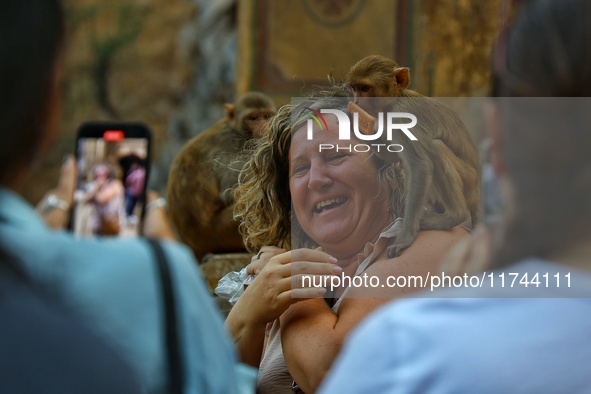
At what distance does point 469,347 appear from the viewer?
94cm

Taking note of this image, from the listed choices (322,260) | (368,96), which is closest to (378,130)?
(368,96)

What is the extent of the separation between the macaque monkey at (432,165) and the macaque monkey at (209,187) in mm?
993

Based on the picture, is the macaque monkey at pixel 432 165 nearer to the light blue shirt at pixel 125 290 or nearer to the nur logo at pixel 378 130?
the nur logo at pixel 378 130

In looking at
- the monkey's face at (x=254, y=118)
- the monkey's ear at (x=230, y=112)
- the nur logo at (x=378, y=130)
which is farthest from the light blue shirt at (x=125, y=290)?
the monkey's ear at (x=230, y=112)

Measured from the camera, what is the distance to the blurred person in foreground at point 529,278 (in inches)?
36.8

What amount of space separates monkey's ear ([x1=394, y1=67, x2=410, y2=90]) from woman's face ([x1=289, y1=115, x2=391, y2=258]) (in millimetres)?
156

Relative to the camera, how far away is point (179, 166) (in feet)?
9.94

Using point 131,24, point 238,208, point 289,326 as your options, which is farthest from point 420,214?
point 131,24

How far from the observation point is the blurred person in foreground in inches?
36.8

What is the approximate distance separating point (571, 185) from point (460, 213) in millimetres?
643

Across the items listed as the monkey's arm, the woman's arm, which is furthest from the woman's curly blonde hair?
the monkey's arm

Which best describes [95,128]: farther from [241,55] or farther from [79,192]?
[241,55]

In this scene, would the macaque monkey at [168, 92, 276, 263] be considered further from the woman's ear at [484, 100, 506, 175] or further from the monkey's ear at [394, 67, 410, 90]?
the woman's ear at [484, 100, 506, 175]

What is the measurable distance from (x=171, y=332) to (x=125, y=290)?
62 mm
